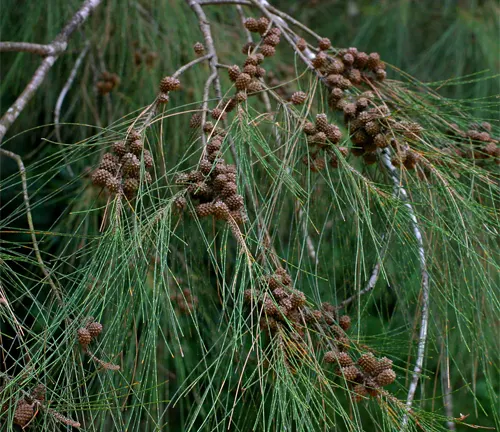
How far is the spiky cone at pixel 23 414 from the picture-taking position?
2.78ft

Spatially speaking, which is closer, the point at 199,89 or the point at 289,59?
the point at 199,89

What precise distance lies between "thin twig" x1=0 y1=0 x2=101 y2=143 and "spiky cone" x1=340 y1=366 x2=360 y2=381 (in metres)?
0.67

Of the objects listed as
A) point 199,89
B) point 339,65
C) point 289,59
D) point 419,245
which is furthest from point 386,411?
point 289,59

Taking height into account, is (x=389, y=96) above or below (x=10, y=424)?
above

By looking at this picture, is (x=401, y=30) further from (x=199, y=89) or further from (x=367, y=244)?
(x=367, y=244)

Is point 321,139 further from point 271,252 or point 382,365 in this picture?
point 382,365

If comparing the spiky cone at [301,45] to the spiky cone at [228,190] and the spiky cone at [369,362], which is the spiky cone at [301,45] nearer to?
the spiky cone at [228,190]

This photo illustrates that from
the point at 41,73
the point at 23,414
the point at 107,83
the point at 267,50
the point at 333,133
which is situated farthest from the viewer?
the point at 107,83

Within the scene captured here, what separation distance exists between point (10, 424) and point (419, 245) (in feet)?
1.98

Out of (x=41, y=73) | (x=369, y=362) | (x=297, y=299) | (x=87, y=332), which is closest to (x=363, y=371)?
(x=369, y=362)

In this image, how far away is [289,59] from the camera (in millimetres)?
2189

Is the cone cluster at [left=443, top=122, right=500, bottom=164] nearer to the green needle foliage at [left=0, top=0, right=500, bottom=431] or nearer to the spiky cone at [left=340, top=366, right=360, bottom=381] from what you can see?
the green needle foliage at [left=0, top=0, right=500, bottom=431]

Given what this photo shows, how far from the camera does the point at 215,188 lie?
0.95 meters

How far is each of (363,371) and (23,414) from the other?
0.42 meters
